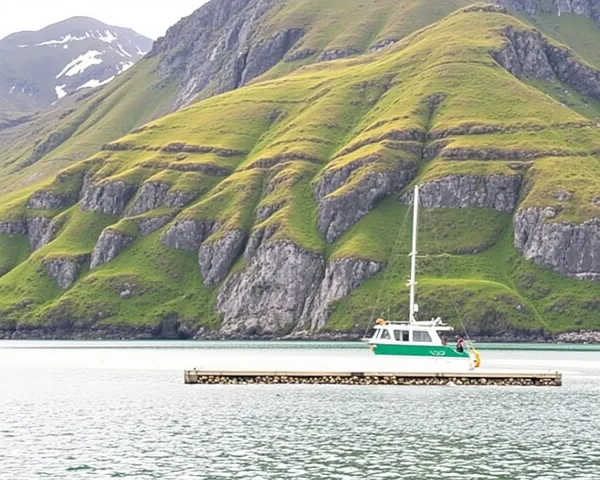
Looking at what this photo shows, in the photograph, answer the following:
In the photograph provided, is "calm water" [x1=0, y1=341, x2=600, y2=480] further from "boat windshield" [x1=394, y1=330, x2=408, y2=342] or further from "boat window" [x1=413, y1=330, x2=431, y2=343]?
"boat windshield" [x1=394, y1=330, x2=408, y2=342]

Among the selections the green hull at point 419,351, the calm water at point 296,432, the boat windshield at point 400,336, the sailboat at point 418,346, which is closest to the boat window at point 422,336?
the sailboat at point 418,346

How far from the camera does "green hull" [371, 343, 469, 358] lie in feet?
433

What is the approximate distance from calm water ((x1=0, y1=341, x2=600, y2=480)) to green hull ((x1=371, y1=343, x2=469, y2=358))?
819 cm

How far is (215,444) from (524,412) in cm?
3511

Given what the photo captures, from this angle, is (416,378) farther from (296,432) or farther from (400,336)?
(296,432)

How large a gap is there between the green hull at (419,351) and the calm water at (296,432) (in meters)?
8.19

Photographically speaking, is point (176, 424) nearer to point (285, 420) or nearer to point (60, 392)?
point (285, 420)

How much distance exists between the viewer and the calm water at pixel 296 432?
65.8 m

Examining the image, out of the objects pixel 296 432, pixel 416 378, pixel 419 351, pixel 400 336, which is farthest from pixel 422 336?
pixel 296 432

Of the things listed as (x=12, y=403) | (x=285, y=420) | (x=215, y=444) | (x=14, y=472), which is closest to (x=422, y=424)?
(x=285, y=420)

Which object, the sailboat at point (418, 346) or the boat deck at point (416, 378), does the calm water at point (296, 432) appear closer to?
the boat deck at point (416, 378)

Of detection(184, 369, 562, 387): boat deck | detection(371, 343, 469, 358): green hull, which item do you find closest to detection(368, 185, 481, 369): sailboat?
detection(371, 343, 469, 358): green hull

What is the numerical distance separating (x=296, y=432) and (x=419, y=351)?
52069 mm

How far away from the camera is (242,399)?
111 m
